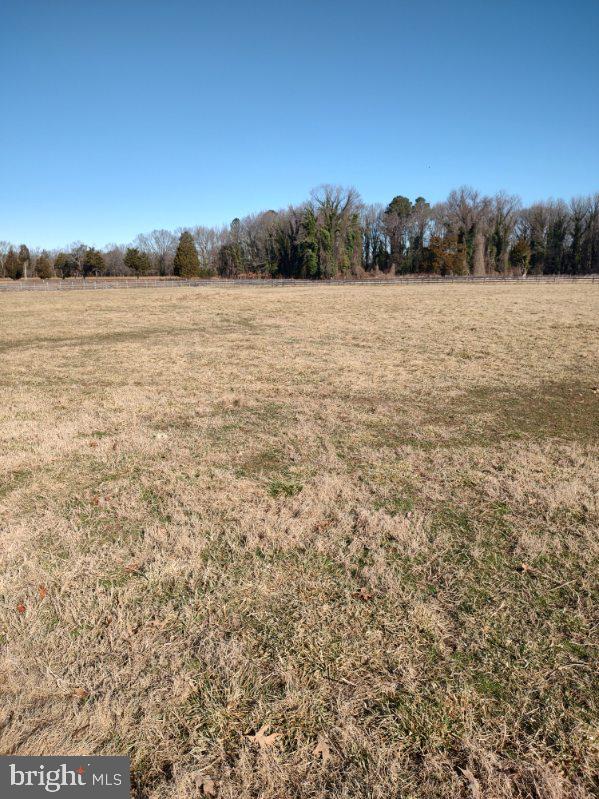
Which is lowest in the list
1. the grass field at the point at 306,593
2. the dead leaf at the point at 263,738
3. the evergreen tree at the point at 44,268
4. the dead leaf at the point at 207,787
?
the dead leaf at the point at 207,787

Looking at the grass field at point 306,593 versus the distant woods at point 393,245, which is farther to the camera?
the distant woods at point 393,245

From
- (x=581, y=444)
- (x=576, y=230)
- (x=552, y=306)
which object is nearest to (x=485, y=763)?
(x=581, y=444)

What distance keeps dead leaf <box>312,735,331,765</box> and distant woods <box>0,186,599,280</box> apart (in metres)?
75.5

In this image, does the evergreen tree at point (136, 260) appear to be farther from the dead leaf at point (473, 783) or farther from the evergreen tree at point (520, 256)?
the dead leaf at point (473, 783)

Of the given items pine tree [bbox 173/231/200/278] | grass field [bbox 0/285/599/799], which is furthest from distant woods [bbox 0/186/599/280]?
grass field [bbox 0/285/599/799]

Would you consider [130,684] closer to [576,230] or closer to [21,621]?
[21,621]

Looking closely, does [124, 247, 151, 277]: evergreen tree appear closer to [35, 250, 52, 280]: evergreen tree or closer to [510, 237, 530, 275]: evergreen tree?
[35, 250, 52, 280]: evergreen tree

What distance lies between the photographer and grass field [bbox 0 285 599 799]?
88.5 inches

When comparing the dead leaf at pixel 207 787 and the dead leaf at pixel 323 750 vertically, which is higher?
the dead leaf at pixel 323 750

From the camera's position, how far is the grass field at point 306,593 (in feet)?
7.38

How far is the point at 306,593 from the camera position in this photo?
3303 millimetres

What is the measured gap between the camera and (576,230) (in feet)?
250

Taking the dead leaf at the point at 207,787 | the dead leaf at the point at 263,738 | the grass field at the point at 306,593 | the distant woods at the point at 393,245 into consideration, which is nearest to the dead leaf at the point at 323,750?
the grass field at the point at 306,593

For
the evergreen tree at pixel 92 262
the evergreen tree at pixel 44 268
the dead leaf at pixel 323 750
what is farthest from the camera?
the evergreen tree at pixel 92 262
